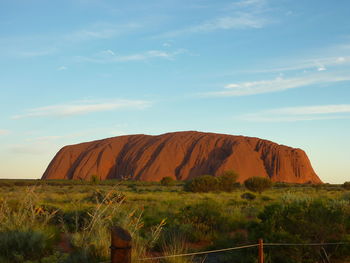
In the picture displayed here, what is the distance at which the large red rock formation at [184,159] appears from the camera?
68938 mm

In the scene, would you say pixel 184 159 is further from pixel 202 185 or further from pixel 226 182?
pixel 202 185

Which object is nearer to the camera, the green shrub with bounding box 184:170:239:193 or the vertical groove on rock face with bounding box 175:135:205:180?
the green shrub with bounding box 184:170:239:193

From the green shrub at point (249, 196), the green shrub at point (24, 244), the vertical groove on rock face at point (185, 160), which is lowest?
the green shrub at point (249, 196)

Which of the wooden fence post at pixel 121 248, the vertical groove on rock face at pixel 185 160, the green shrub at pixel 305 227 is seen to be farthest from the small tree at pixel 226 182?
the vertical groove on rock face at pixel 185 160

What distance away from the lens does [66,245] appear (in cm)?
905

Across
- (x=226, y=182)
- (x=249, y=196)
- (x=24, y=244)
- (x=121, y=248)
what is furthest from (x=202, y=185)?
(x=121, y=248)

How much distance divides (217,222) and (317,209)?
11.3 ft

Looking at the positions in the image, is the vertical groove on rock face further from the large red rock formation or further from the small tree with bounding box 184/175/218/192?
the small tree with bounding box 184/175/218/192

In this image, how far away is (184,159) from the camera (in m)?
72.4

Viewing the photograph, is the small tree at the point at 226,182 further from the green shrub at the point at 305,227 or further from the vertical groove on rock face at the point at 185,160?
the vertical groove on rock face at the point at 185,160

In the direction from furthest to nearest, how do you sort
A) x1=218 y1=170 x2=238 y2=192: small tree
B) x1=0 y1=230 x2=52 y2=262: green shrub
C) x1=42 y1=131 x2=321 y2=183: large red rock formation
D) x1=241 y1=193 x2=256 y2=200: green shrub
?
x1=42 y1=131 x2=321 y2=183: large red rock formation
x1=218 y1=170 x2=238 y2=192: small tree
x1=241 y1=193 x2=256 y2=200: green shrub
x1=0 y1=230 x2=52 y2=262: green shrub

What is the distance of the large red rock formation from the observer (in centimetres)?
6894

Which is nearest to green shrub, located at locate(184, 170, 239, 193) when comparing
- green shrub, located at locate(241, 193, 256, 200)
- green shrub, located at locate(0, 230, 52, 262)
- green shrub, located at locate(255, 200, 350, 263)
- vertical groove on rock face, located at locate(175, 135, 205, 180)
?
green shrub, located at locate(241, 193, 256, 200)

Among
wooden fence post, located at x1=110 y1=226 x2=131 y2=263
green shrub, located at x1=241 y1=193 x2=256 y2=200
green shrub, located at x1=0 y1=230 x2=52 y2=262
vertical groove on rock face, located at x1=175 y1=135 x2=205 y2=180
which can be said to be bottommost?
green shrub, located at x1=241 y1=193 x2=256 y2=200
